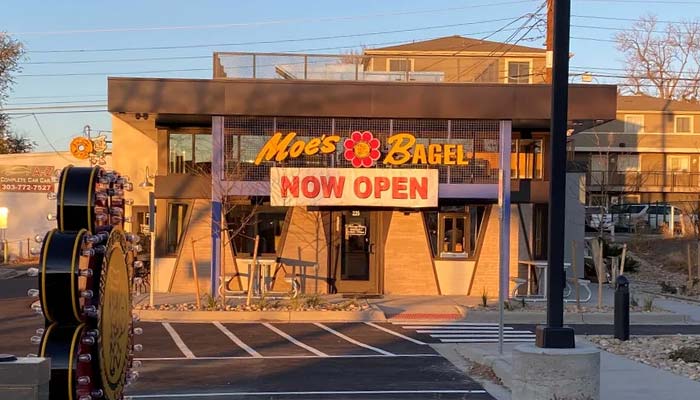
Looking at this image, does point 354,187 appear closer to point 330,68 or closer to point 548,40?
point 330,68

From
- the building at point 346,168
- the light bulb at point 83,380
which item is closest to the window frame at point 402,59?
the building at point 346,168

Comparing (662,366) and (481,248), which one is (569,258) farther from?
(662,366)

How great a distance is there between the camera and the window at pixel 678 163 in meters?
57.2

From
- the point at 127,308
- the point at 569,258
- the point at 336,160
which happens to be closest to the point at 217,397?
the point at 127,308

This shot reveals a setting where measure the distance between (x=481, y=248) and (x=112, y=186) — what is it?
16387 mm

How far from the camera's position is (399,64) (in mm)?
28938

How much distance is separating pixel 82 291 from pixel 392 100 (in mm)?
15320

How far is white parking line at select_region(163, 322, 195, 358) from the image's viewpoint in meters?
12.9

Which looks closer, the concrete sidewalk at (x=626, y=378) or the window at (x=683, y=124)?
the concrete sidewalk at (x=626, y=378)

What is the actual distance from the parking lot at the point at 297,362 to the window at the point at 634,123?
1749 inches

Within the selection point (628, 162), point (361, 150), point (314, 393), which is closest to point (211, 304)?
point (361, 150)

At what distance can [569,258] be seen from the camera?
25.3 metres

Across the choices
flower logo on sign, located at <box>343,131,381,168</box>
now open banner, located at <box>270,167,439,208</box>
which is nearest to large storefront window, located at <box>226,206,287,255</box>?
now open banner, located at <box>270,167,439,208</box>

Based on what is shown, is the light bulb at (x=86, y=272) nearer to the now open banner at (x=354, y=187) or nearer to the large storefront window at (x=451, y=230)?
the now open banner at (x=354, y=187)
